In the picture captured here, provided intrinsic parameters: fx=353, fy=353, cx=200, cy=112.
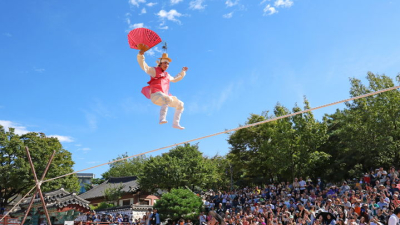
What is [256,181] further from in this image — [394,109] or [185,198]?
[394,109]

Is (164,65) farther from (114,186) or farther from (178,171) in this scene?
(114,186)

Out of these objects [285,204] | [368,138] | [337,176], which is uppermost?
[368,138]

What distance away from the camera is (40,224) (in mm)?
16109

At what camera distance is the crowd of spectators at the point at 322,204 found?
8508mm

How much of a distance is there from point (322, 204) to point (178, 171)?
1326 cm

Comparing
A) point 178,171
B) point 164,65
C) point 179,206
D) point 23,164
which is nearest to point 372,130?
point 179,206

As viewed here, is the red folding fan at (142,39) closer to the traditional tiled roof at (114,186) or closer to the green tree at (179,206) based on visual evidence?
the green tree at (179,206)

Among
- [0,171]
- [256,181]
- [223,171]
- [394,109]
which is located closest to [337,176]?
[394,109]

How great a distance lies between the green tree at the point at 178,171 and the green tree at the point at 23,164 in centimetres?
555

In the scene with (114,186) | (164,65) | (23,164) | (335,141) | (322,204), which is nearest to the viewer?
(164,65)

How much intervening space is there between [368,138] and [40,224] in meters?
15.6

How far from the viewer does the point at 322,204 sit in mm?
10867

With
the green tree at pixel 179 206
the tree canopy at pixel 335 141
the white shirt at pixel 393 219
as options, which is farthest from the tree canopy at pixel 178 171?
the white shirt at pixel 393 219

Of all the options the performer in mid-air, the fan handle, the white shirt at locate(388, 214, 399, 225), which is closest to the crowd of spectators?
the performer in mid-air
